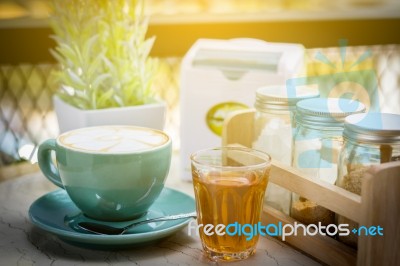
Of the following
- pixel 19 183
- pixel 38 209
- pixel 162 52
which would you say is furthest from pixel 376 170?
pixel 162 52

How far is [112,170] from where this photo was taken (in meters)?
0.77

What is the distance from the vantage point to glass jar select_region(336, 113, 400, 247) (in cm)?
68

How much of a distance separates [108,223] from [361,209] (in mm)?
350

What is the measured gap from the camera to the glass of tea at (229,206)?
0.73 meters

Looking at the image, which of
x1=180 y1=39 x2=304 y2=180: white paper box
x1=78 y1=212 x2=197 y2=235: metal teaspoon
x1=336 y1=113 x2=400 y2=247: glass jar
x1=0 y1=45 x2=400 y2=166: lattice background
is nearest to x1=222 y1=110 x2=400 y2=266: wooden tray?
x1=336 y1=113 x2=400 y2=247: glass jar

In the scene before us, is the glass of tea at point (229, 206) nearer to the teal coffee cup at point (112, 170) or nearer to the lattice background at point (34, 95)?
the teal coffee cup at point (112, 170)

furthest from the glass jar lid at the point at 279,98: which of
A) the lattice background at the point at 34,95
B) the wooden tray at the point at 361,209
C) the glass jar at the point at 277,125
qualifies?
the lattice background at the point at 34,95

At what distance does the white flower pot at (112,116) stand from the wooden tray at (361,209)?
292mm

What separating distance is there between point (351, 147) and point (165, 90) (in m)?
0.91

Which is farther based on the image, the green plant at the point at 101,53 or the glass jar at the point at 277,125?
the green plant at the point at 101,53

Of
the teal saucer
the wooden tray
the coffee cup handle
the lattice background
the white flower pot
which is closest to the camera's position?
the wooden tray

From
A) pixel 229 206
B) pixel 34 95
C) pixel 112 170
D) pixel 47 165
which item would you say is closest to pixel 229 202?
pixel 229 206

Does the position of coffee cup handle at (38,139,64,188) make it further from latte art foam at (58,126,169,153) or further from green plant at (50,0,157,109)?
green plant at (50,0,157,109)

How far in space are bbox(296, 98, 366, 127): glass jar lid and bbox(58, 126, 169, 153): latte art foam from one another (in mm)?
196
